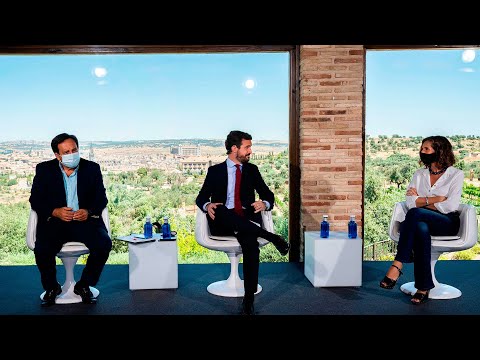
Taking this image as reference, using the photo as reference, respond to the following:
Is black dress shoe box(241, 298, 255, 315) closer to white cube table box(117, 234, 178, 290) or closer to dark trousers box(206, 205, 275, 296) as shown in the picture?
dark trousers box(206, 205, 275, 296)

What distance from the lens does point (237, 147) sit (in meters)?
4.43

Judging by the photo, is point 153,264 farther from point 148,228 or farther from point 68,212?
point 68,212

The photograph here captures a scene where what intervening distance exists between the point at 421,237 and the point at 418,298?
476 millimetres

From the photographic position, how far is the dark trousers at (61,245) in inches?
161

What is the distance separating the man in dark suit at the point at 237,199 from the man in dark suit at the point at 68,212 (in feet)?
2.83

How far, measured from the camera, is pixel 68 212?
13.5 ft

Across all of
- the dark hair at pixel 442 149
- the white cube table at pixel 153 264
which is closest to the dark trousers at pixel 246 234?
the white cube table at pixel 153 264

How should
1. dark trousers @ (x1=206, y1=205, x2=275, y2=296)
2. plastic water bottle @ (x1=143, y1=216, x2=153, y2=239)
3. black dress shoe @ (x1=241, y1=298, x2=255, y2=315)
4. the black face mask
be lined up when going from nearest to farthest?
1. black dress shoe @ (x1=241, y1=298, x2=255, y2=315)
2. dark trousers @ (x1=206, y1=205, x2=275, y2=296)
3. the black face mask
4. plastic water bottle @ (x1=143, y1=216, x2=153, y2=239)

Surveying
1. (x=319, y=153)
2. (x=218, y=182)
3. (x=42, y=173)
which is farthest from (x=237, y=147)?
(x=42, y=173)

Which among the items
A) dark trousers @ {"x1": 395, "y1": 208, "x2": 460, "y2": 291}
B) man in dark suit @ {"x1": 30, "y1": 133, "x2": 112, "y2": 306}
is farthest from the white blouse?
man in dark suit @ {"x1": 30, "y1": 133, "x2": 112, "y2": 306}

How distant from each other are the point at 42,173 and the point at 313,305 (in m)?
2.40

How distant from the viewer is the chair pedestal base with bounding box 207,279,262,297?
4.36 metres

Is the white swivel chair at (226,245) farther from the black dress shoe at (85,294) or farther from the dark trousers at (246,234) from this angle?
the black dress shoe at (85,294)

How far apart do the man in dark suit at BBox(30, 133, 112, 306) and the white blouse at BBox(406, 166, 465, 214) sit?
2.57 metres
